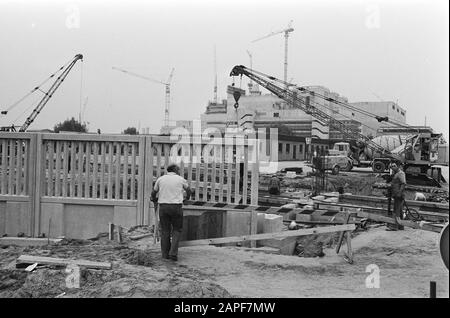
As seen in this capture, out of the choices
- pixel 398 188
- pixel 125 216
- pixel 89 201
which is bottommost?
pixel 125 216

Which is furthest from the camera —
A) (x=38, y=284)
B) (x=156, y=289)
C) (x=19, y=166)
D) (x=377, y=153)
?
(x=377, y=153)

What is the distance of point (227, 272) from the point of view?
6672 millimetres

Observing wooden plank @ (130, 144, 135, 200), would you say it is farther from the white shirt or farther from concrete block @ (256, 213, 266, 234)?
concrete block @ (256, 213, 266, 234)

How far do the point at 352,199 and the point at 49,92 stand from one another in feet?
124

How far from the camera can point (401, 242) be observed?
863 cm

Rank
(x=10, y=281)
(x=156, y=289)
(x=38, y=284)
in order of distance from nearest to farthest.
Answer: (x=156, y=289) < (x=38, y=284) < (x=10, y=281)

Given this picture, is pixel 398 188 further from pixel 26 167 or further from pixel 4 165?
pixel 4 165

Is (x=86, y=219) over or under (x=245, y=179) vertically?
under

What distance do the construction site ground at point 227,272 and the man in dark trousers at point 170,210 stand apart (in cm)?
21

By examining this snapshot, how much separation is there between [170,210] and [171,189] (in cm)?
29

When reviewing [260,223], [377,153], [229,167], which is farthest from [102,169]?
[377,153]
